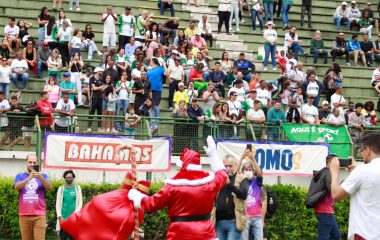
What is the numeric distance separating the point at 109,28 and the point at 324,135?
764 centimetres

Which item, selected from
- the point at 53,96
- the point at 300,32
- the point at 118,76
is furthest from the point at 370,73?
the point at 53,96

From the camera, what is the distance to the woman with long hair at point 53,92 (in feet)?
76.7

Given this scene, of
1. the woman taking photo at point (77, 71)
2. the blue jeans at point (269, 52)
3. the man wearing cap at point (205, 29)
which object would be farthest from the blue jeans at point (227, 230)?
the man wearing cap at point (205, 29)

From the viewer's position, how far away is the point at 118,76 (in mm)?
25078

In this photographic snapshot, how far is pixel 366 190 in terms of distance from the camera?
966 cm

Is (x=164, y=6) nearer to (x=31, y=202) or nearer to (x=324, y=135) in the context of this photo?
(x=324, y=135)

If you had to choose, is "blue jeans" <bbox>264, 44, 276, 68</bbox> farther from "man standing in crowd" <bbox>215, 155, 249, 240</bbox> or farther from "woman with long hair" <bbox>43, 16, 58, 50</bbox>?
"man standing in crowd" <bbox>215, 155, 249, 240</bbox>

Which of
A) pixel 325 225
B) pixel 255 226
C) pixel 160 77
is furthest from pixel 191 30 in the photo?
pixel 325 225

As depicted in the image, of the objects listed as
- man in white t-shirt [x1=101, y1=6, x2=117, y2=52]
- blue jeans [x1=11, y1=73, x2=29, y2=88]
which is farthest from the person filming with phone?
man in white t-shirt [x1=101, y1=6, x2=117, y2=52]

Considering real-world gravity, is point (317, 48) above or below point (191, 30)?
below

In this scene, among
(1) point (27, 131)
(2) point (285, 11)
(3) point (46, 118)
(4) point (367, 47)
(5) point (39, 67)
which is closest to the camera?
(1) point (27, 131)

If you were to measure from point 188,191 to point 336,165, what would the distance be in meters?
2.54

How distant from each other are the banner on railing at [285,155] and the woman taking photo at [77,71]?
493 centimetres

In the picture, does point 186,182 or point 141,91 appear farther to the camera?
point 141,91
